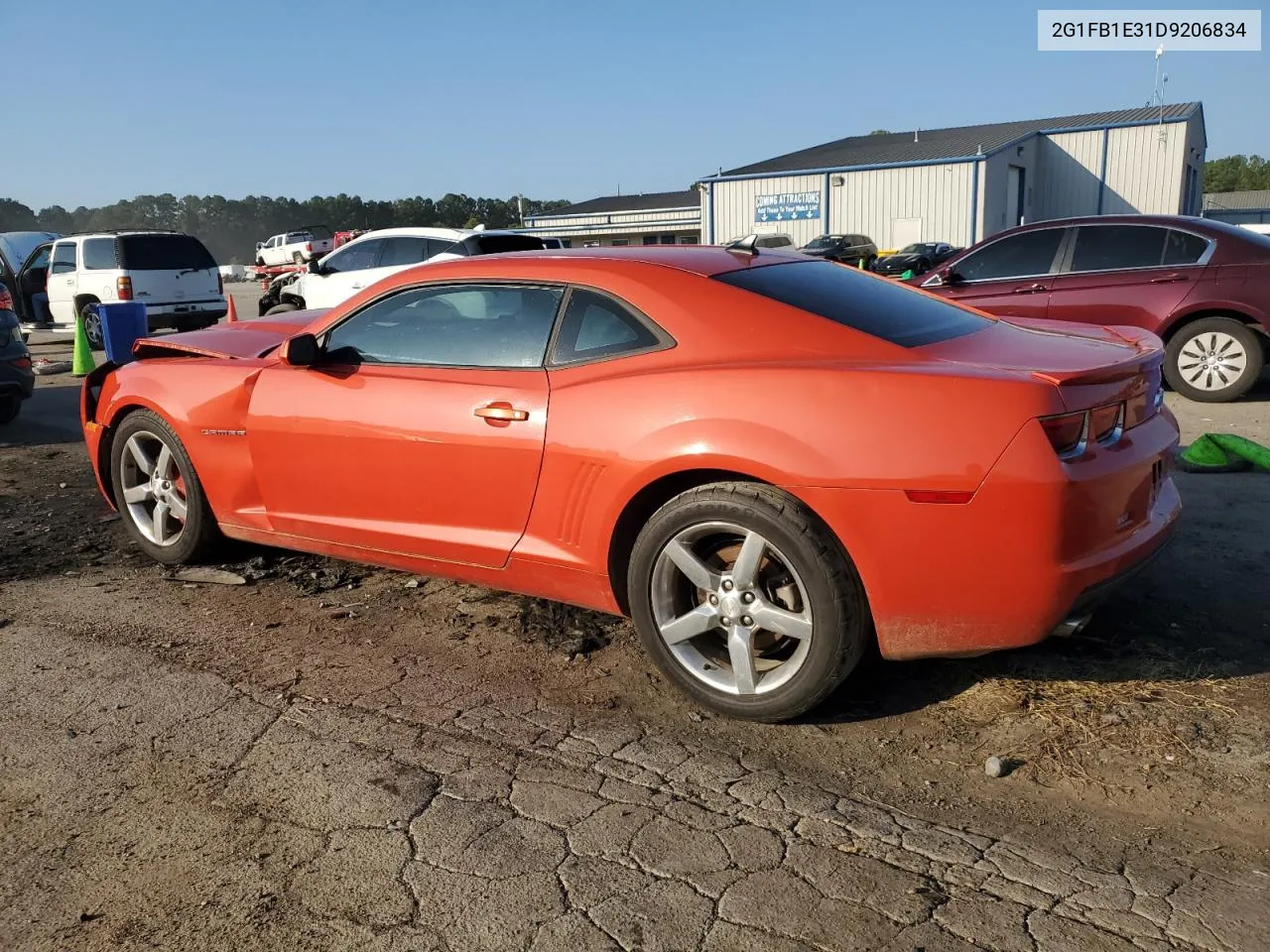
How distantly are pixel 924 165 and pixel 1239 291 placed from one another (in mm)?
35597

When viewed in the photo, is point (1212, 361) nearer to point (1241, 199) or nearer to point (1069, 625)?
point (1069, 625)

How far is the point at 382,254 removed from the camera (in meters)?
13.4

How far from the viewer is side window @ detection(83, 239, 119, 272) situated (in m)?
15.2

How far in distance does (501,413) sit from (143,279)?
13.5 meters

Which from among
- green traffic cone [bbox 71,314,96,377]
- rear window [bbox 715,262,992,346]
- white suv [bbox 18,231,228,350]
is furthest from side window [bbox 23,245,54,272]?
rear window [bbox 715,262,992,346]

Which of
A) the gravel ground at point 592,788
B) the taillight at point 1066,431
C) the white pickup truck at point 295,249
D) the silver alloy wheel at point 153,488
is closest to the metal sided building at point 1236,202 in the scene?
the white pickup truck at point 295,249

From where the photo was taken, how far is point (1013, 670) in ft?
11.8

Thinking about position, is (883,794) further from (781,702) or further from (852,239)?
(852,239)

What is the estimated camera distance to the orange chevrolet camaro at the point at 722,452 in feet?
9.68

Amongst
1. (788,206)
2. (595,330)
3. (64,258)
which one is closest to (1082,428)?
(595,330)

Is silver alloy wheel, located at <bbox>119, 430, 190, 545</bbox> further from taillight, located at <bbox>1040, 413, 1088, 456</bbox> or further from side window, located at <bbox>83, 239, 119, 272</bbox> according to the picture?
side window, located at <bbox>83, 239, 119, 272</bbox>

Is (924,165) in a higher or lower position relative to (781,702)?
higher

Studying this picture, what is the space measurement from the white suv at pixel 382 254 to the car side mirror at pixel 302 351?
27.8 ft

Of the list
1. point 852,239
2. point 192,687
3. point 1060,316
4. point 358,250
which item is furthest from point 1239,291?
point 852,239
